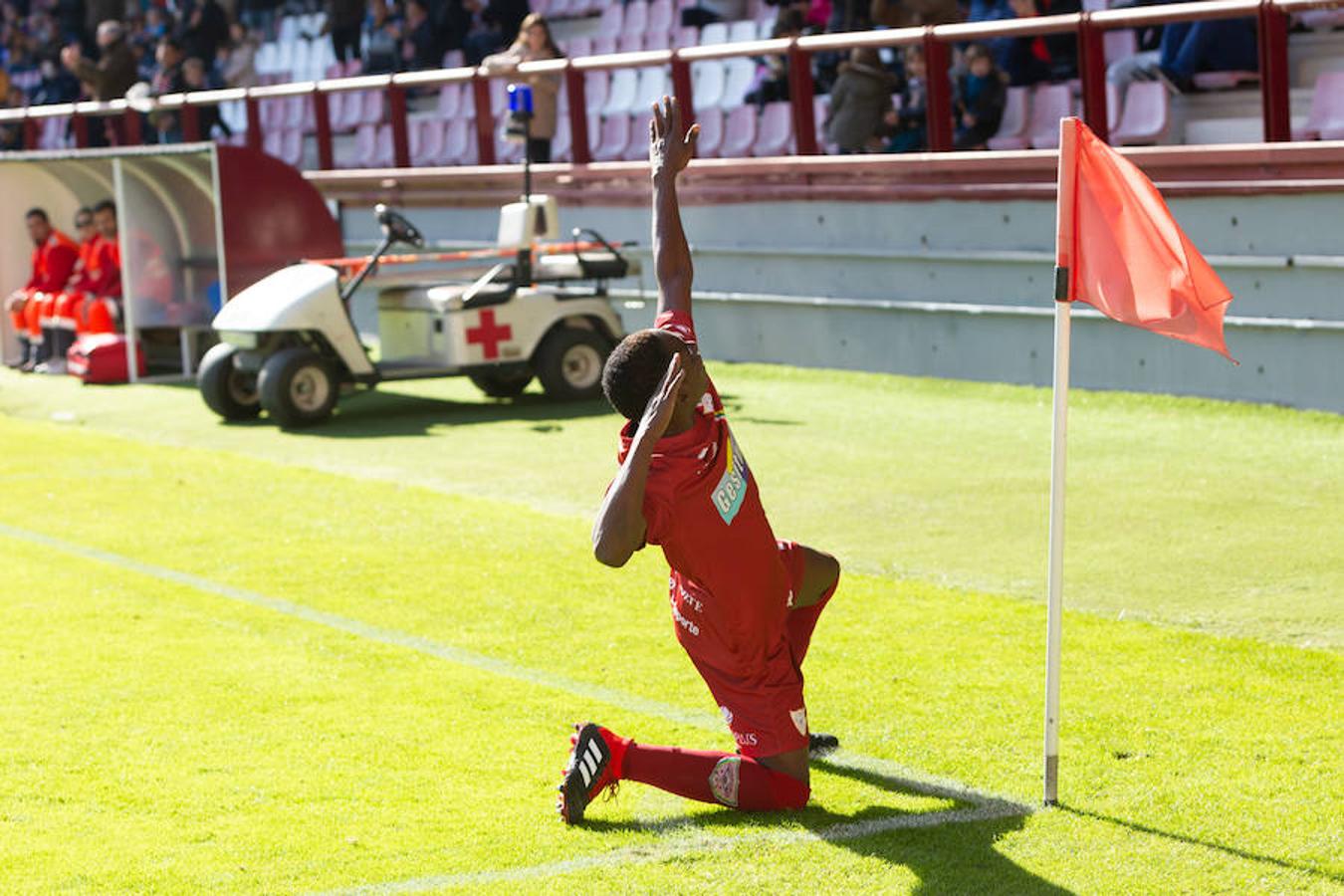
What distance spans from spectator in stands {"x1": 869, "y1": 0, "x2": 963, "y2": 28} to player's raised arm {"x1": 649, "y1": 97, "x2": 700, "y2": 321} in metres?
10.5

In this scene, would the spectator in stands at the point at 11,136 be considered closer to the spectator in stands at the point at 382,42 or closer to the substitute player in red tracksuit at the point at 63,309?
the spectator in stands at the point at 382,42

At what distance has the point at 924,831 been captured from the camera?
5.14 metres

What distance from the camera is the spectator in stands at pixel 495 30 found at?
74.5 feet

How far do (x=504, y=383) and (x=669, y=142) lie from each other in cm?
930

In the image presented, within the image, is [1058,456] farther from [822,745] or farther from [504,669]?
[504,669]

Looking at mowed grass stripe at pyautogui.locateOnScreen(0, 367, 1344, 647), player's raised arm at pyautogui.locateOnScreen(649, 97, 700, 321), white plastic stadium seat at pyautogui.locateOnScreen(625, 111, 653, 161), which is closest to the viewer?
player's raised arm at pyautogui.locateOnScreen(649, 97, 700, 321)

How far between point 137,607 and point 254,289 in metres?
6.29

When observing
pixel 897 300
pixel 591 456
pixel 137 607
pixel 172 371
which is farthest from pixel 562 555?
pixel 172 371

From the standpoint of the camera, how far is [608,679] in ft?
22.6

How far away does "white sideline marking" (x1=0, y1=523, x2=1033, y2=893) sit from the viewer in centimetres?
490

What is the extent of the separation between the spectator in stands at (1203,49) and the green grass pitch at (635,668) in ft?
8.57

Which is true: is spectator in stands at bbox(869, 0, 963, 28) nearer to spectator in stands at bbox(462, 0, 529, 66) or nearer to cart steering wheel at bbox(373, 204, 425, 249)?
cart steering wheel at bbox(373, 204, 425, 249)

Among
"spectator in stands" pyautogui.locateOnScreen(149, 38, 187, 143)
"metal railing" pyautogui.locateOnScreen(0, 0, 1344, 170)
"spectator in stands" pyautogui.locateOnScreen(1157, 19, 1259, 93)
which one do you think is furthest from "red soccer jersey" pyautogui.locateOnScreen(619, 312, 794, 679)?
"spectator in stands" pyautogui.locateOnScreen(149, 38, 187, 143)

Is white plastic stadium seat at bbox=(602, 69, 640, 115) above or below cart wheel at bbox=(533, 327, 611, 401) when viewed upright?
above
